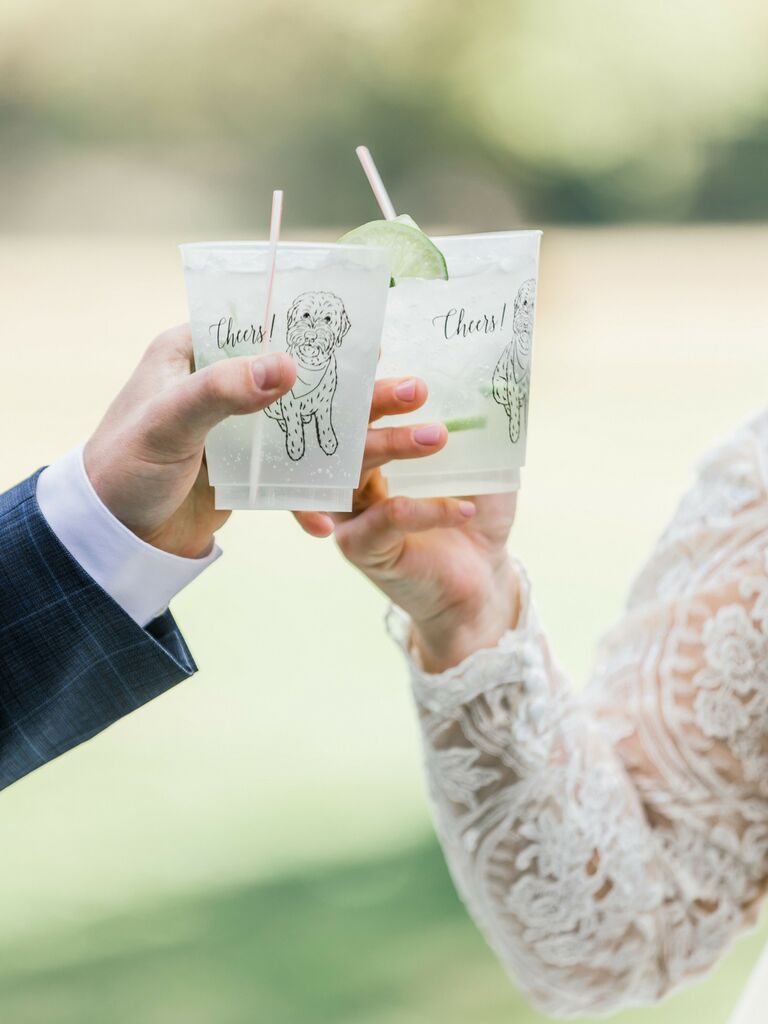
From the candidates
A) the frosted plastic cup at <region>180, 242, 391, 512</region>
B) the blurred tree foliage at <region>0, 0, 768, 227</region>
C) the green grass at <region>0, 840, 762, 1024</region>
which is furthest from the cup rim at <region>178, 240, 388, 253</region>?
the blurred tree foliage at <region>0, 0, 768, 227</region>

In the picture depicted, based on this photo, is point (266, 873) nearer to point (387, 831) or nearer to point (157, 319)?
point (387, 831)

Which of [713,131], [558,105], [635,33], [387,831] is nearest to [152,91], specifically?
[558,105]

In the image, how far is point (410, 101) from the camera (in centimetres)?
736

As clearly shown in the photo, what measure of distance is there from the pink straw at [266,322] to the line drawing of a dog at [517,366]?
164 mm

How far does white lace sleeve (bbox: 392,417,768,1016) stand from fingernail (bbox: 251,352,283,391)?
0.42 m

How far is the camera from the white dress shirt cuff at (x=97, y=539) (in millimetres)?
737

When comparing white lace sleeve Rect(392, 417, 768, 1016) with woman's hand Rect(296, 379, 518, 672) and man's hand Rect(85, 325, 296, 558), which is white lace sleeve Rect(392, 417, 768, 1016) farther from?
man's hand Rect(85, 325, 296, 558)

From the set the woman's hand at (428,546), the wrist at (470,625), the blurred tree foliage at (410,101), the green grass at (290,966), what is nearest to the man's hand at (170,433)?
the woman's hand at (428,546)

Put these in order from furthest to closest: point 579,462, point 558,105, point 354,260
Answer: point 558,105 < point 579,462 < point 354,260

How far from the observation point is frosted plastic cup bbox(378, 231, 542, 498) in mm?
765

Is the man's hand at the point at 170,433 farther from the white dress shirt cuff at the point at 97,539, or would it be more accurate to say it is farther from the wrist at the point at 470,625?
the wrist at the point at 470,625

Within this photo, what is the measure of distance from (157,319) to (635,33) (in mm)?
3371

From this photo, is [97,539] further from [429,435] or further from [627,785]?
[627,785]

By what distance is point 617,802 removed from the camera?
1042mm
